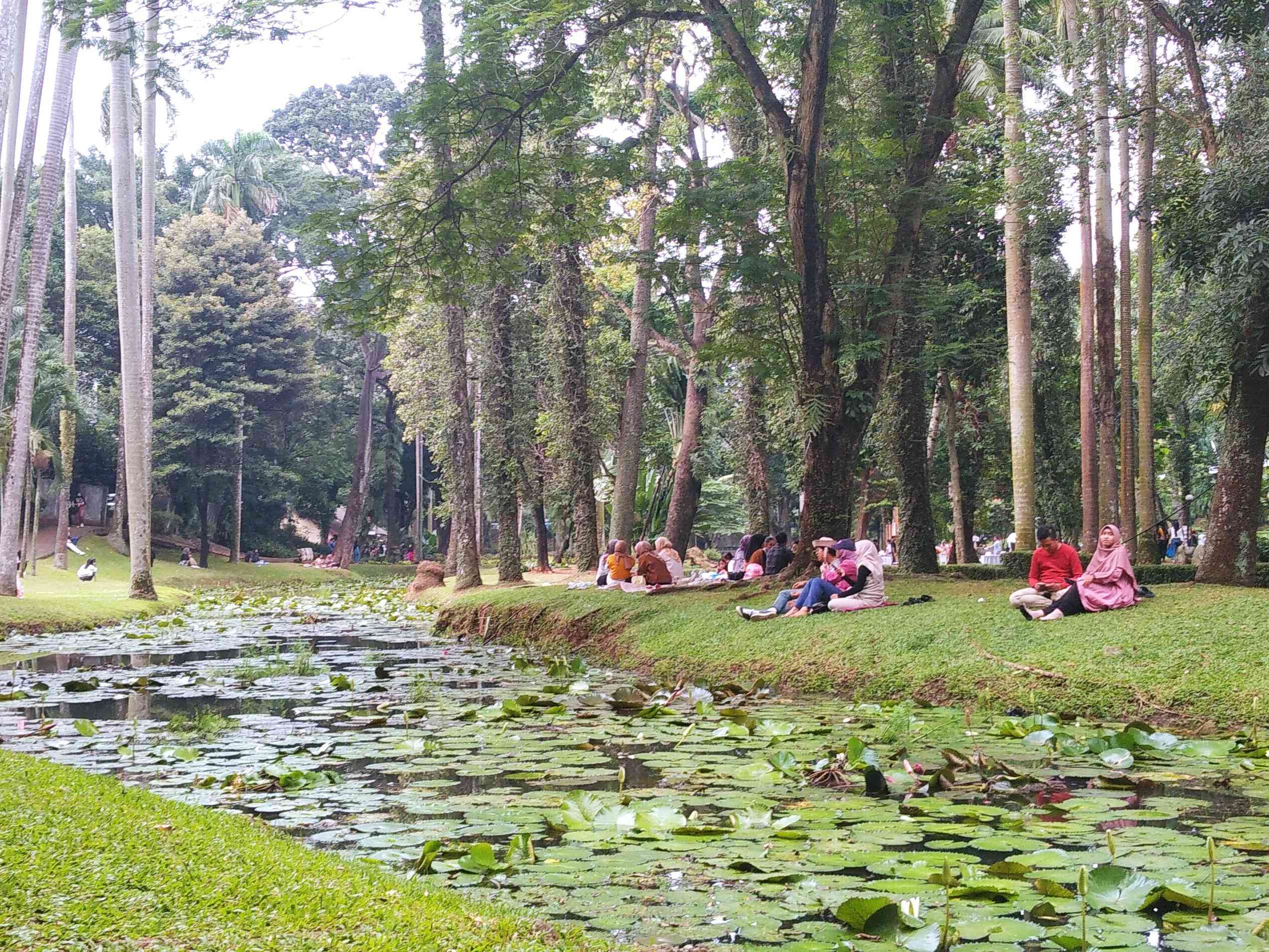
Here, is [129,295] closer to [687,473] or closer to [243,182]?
[687,473]

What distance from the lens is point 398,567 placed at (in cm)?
4862

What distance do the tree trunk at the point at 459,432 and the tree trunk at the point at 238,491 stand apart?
17.7m

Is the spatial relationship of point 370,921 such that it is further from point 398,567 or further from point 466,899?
point 398,567

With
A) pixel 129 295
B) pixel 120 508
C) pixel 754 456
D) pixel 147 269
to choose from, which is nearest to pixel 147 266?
pixel 147 269

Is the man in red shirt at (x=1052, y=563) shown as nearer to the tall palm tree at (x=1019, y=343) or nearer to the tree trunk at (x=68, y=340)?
the tall palm tree at (x=1019, y=343)

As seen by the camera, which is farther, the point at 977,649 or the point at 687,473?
the point at 687,473

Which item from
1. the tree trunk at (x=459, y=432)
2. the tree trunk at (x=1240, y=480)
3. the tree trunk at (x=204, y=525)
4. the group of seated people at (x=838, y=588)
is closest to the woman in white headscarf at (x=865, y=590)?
the group of seated people at (x=838, y=588)

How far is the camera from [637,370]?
65.6 feet

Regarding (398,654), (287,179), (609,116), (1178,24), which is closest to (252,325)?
(287,179)

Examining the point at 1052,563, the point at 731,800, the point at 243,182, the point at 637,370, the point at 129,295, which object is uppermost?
the point at 243,182

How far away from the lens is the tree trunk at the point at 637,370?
19.2 metres

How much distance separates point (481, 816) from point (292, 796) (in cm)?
113

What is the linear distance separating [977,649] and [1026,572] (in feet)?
24.5

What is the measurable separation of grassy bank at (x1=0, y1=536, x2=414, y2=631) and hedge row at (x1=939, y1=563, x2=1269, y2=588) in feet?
44.0
